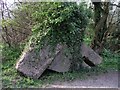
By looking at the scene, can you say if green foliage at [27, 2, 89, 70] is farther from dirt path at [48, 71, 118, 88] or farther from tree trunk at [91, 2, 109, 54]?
tree trunk at [91, 2, 109, 54]

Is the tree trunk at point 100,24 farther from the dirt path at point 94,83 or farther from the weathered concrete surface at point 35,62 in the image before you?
the weathered concrete surface at point 35,62

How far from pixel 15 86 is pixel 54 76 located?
18.2 inches

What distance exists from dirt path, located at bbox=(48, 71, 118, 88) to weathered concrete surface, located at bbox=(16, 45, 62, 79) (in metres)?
0.23

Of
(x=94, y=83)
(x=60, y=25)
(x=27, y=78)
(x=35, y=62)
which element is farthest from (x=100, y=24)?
(x=27, y=78)

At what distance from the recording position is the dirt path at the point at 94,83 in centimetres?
268

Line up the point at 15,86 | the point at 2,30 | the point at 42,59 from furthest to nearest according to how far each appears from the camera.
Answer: the point at 2,30
the point at 42,59
the point at 15,86

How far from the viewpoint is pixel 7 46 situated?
3596 millimetres

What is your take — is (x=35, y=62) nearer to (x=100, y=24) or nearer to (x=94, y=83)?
(x=94, y=83)

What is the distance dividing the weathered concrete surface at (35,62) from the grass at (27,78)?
80 millimetres

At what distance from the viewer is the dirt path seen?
2.68m

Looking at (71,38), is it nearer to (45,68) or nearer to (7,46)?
(45,68)

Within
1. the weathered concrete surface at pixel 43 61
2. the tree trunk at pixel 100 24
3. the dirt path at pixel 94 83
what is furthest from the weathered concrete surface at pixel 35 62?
the tree trunk at pixel 100 24

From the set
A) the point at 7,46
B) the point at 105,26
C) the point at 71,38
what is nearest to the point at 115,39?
the point at 105,26

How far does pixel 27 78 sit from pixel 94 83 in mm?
726
